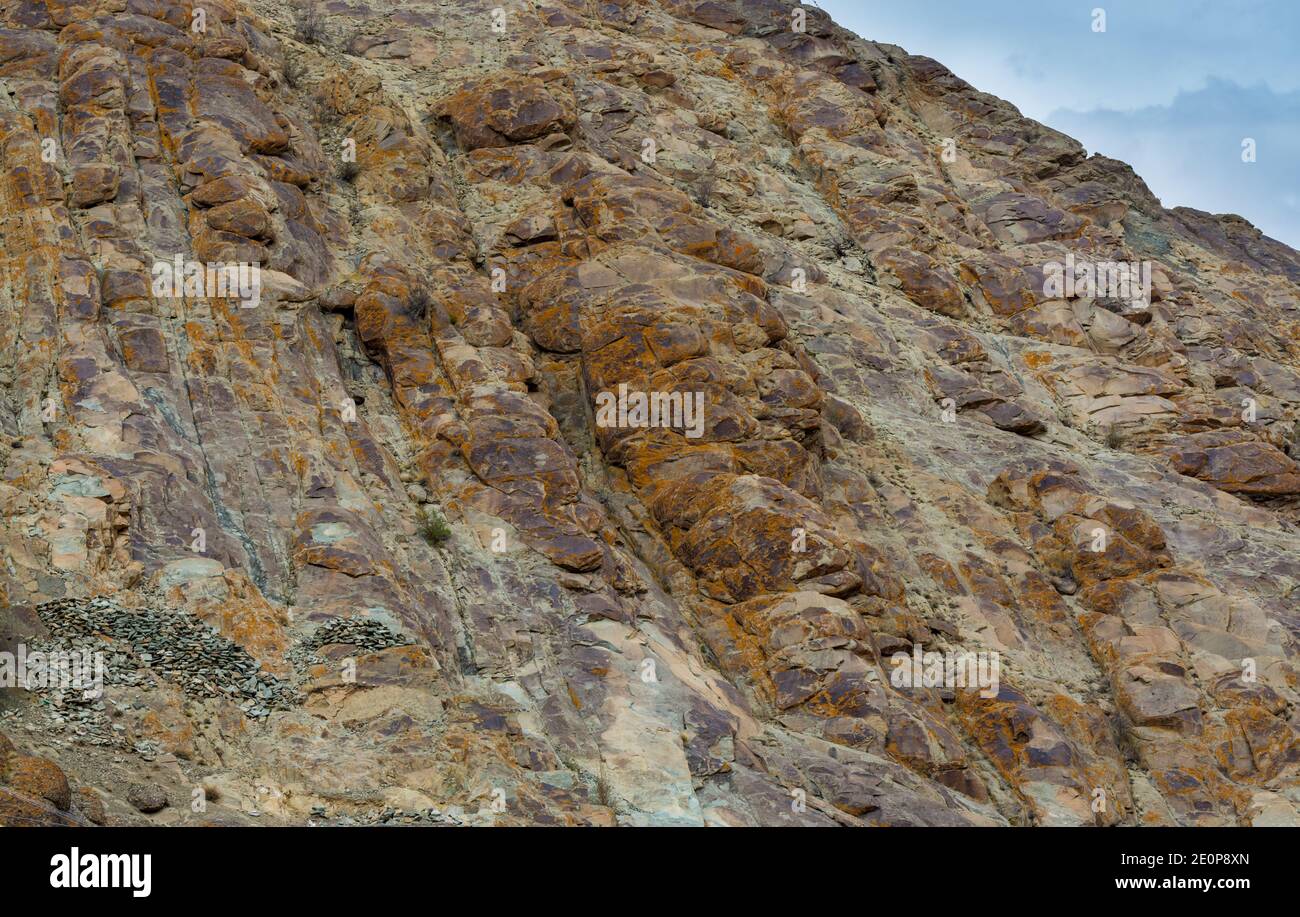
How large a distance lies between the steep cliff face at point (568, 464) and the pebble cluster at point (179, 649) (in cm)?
6

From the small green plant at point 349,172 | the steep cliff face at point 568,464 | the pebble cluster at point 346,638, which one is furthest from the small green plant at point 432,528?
the small green plant at point 349,172

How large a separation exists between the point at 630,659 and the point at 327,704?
5728 millimetres

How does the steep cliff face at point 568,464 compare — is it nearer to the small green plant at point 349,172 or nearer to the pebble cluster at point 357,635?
the pebble cluster at point 357,635

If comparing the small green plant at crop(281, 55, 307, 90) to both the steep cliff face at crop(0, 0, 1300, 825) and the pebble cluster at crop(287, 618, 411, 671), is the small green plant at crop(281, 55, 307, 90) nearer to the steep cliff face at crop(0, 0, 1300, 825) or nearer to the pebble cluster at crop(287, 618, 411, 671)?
the steep cliff face at crop(0, 0, 1300, 825)

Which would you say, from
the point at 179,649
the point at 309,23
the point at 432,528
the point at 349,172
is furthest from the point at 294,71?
the point at 179,649

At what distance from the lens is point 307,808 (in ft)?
56.2

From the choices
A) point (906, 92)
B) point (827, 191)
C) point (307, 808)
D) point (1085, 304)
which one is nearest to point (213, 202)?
point (307, 808)

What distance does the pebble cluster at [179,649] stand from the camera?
1828 cm

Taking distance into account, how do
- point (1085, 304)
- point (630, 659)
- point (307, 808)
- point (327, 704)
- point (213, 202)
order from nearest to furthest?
1. point (307, 808)
2. point (327, 704)
3. point (630, 659)
4. point (213, 202)
5. point (1085, 304)

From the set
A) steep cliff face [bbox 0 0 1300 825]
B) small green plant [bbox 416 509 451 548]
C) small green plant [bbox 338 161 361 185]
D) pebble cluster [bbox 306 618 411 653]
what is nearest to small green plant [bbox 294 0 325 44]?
steep cliff face [bbox 0 0 1300 825]

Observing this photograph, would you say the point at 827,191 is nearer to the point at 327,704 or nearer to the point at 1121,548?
the point at 1121,548

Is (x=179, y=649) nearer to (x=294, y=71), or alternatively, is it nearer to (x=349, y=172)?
(x=349, y=172)

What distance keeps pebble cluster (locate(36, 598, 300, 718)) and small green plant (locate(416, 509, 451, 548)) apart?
4.99 metres

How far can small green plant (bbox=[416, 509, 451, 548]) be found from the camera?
78.0 ft
